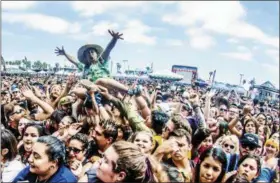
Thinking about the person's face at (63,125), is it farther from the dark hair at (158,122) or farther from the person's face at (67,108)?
the dark hair at (158,122)

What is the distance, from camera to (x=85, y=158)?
2.72 metres

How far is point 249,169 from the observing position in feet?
9.21

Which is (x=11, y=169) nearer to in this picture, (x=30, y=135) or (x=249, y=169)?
(x=30, y=135)

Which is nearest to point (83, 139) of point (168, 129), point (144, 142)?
point (144, 142)

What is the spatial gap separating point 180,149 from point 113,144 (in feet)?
2.58

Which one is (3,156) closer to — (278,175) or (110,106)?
(110,106)

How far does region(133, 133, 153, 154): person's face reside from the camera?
2674mm

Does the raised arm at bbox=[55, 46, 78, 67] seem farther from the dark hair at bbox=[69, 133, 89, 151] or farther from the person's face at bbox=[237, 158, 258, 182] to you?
the person's face at bbox=[237, 158, 258, 182]

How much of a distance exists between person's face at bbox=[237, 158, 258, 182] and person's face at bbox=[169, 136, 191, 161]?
17.7 inches

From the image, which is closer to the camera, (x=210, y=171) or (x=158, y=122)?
(x=210, y=171)

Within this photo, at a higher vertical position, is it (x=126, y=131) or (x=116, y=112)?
(x=116, y=112)

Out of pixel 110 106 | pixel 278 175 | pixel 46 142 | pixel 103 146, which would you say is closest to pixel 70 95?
pixel 110 106

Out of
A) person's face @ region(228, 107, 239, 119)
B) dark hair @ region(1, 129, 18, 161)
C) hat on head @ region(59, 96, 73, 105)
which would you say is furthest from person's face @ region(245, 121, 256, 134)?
dark hair @ region(1, 129, 18, 161)

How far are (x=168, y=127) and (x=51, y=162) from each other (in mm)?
1058
